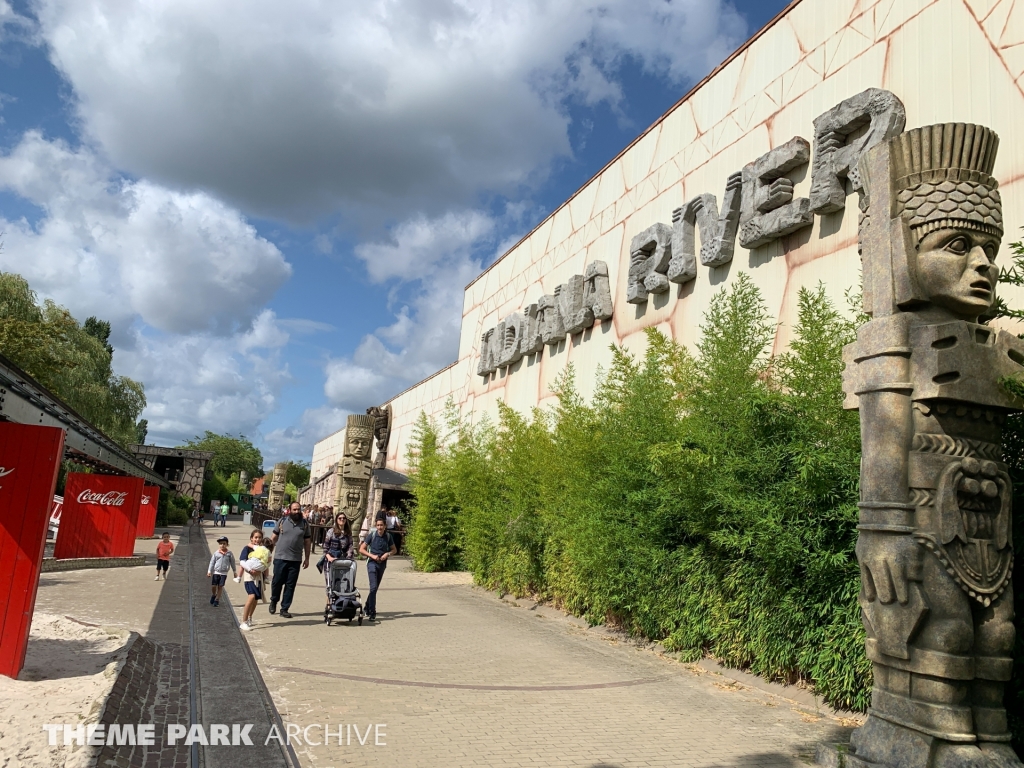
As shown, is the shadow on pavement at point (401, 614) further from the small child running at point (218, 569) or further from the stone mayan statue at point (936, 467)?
the stone mayan statue at point (936, 467)

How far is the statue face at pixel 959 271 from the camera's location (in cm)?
428

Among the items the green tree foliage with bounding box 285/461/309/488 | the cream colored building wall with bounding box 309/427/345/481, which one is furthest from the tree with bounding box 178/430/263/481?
the cream colored building wall with bounding box 309/427/345/481

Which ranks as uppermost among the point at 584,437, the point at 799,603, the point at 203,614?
the point at 584,437

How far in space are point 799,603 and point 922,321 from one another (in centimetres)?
276

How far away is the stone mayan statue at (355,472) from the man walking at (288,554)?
10618 millimetres

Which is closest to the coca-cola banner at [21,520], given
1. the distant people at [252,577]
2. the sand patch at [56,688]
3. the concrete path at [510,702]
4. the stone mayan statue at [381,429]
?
the sand patch at [56,688]

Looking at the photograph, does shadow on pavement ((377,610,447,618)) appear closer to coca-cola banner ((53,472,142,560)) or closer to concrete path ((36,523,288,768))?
concrete path ((36,523,288,768))

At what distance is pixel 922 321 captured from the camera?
440cm

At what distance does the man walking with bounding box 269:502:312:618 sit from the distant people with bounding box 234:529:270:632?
0.63ft

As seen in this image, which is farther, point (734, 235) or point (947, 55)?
point (734, 235)

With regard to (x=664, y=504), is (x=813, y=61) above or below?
above

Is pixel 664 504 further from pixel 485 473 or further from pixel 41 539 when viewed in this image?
pixel 485 473

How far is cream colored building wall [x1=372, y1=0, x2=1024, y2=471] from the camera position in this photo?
22.5ft

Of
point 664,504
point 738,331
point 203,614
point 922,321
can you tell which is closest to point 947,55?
point 738,331
